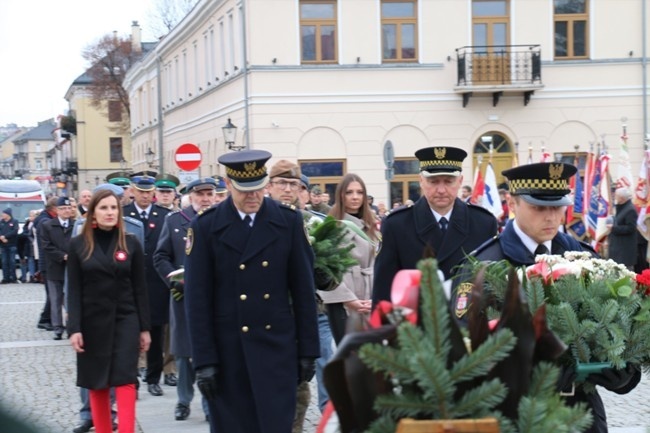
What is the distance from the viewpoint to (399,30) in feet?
116

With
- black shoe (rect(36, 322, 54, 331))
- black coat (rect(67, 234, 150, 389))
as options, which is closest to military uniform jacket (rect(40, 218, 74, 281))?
black shoe (rect(36, 322, 54, 331))

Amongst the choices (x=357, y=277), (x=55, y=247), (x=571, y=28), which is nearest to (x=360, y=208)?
(x=357, y=277)

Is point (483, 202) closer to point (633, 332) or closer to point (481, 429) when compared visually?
point (633, 332)

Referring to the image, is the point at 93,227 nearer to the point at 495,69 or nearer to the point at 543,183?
the point at 543,183

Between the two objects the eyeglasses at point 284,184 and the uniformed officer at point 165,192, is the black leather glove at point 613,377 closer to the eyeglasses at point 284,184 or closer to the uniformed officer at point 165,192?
the eyeglasses at point 284,184

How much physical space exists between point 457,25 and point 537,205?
31.0 m

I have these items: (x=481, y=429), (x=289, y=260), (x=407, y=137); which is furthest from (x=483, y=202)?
(x=481, y=429)

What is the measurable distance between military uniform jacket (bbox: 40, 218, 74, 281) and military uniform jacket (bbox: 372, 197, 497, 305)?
937cm

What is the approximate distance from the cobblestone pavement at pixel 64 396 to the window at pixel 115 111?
2700 inches

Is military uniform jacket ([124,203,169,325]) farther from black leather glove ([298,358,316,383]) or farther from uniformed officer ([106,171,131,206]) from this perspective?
black leather glove ([298,358,316,383])

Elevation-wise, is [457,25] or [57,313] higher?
[457,25]

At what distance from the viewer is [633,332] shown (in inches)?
168

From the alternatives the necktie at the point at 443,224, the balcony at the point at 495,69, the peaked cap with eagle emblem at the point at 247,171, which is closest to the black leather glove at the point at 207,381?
the peaked cap with eagle emblem at the point at 247,171

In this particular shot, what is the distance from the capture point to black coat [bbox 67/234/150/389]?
7441mm
